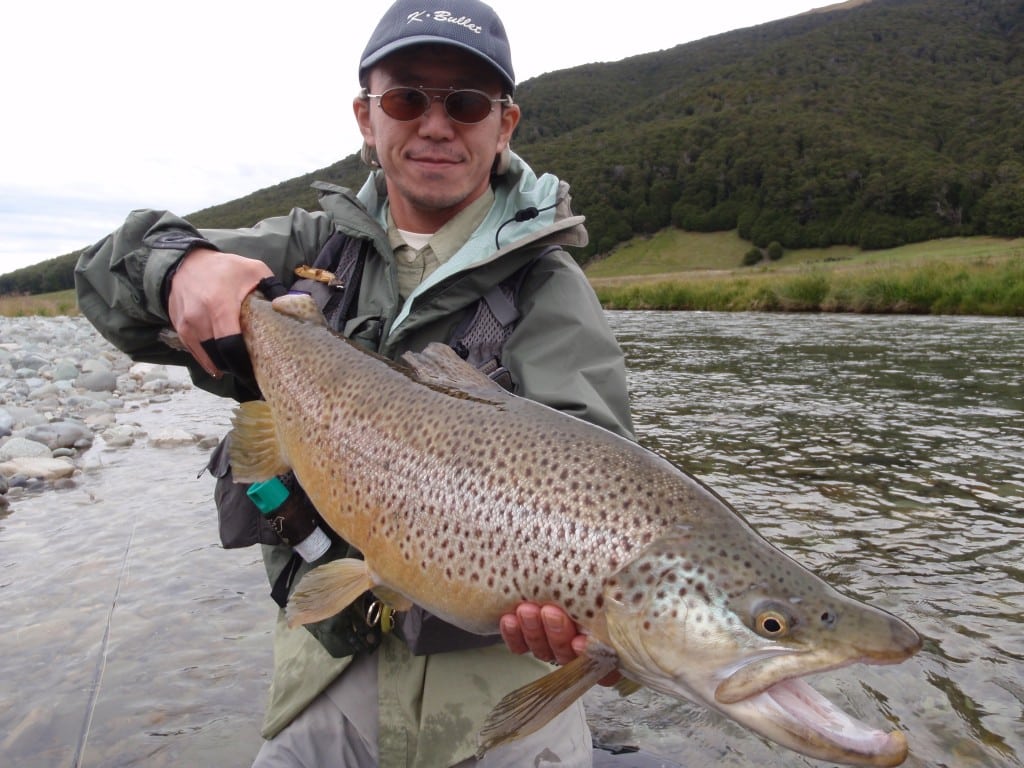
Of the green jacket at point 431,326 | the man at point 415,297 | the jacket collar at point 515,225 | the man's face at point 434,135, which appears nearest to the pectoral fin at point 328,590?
the man at point 415,297

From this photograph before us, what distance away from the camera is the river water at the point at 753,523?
3.26 meters

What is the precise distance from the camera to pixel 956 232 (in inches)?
2420

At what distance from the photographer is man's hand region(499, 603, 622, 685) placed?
73.3 inches

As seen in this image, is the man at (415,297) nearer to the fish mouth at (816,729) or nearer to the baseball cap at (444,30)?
the baseball cap at (444,30)

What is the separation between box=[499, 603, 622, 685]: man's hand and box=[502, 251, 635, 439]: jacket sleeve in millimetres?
693

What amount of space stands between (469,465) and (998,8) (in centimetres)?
14931

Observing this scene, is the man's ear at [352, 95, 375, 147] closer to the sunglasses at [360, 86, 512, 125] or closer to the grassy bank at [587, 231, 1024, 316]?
the sunglasses at [360, 86, 512, 125]

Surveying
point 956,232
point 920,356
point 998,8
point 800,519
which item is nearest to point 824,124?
point 956,232

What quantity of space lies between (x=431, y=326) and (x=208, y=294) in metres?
0.73

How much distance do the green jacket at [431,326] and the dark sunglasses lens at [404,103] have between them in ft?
1.13

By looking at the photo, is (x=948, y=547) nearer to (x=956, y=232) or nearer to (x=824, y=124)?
(x=956, y=232)

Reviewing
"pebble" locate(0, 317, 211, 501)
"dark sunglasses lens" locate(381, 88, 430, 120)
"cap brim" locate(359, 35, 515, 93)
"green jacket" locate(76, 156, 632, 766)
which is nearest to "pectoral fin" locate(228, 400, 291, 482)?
"green jacket" locate(76, 156, 632, 766)

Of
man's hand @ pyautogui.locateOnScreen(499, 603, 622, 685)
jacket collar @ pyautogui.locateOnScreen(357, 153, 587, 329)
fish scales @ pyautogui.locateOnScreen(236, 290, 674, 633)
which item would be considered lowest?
man's hand @ pyautogui.locateOnScreen(499, 603, 622, 685)

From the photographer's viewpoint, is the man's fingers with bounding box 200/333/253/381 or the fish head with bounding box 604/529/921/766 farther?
the man's fingers with bounding box 200/333/253/381
